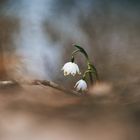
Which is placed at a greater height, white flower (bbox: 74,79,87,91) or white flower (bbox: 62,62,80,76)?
white flower (bbox: 62,62,80,76)

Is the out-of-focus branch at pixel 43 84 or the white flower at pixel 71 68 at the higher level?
the white flower at pixel 71 68

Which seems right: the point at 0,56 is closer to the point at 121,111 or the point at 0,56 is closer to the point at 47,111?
the point at 47,111

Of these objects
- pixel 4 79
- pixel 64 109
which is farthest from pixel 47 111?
pixel 4 79
